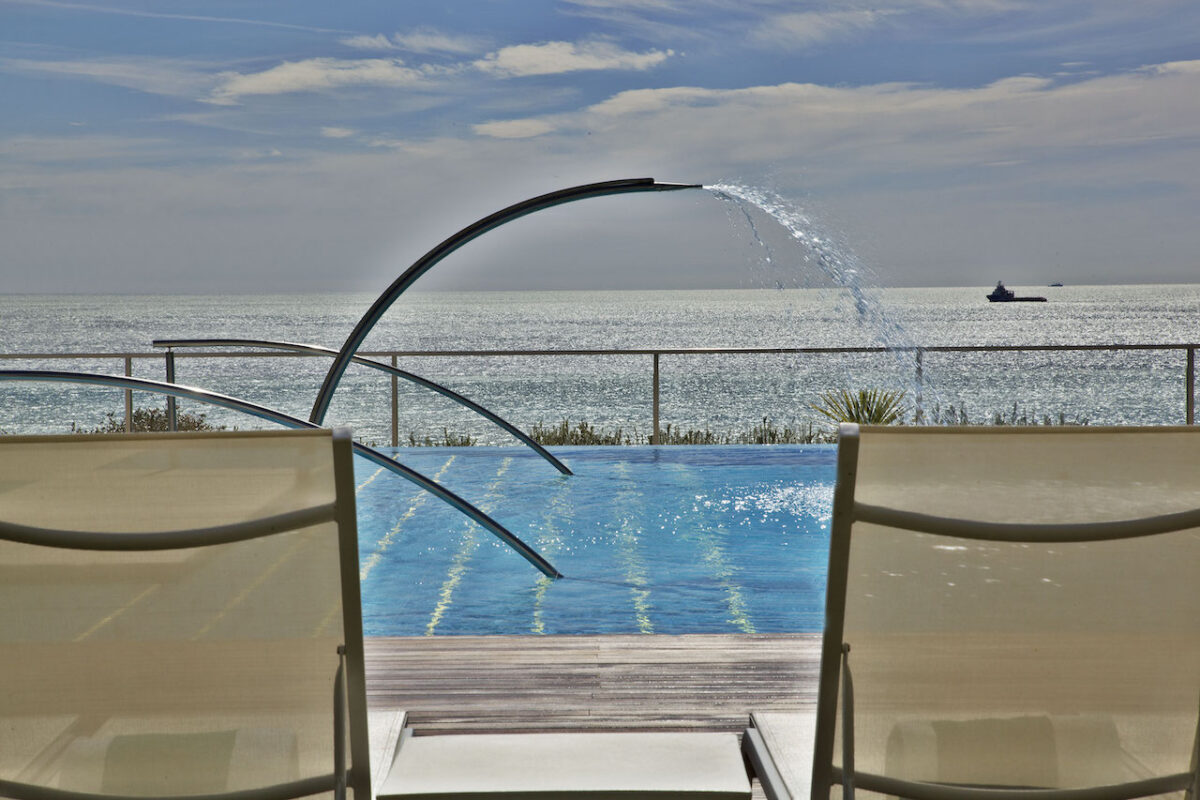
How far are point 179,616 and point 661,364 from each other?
109 feet

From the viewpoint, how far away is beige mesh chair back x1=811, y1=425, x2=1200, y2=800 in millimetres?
1119

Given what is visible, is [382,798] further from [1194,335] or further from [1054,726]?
[1194,335]

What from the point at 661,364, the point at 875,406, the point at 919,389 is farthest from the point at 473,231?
the point at 661,364

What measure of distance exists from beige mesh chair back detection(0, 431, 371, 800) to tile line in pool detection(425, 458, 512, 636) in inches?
113

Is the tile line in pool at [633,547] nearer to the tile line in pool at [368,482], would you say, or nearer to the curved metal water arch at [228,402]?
the curved metal water arch at [228,402]

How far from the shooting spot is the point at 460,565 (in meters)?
5.12

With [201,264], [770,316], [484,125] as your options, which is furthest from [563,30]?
[770,316]

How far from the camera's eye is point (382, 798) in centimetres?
156

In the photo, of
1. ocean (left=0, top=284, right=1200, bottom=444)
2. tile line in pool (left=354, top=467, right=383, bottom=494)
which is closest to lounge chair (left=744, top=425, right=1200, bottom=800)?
ocean (left=0, top=284, right=1200, bottom=444)

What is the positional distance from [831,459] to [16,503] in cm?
740

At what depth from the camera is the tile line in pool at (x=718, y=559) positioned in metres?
4.18

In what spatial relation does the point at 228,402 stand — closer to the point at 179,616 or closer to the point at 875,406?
the point at 179,616

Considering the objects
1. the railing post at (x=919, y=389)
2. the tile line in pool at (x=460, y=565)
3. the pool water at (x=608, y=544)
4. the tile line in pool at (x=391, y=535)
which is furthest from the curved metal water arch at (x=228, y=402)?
the railing post at (x=919, y=389)

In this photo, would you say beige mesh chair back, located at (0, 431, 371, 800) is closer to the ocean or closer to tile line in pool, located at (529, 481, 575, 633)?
tile line in pool, located at (529, 481, 575, 633)
